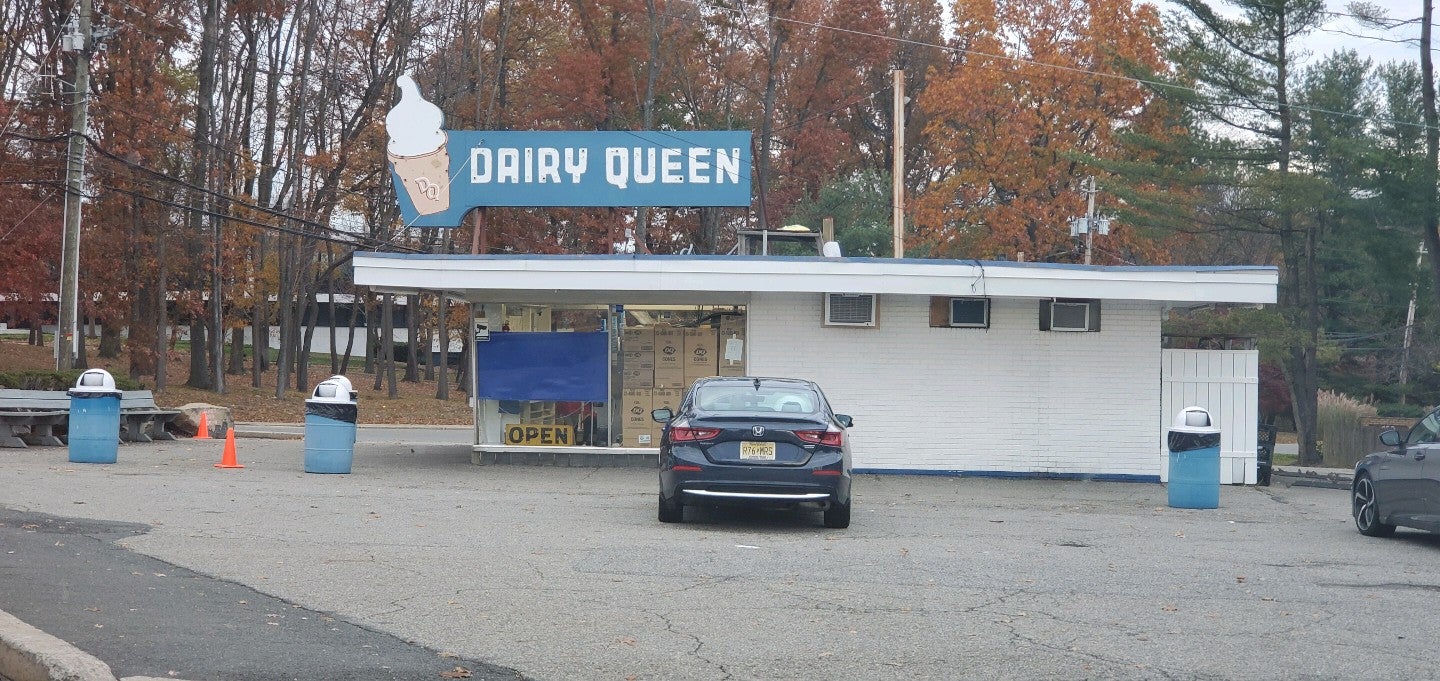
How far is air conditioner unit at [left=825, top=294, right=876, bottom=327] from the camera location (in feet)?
64.1

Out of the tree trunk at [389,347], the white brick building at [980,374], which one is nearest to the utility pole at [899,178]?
the white brick building at [980,374]

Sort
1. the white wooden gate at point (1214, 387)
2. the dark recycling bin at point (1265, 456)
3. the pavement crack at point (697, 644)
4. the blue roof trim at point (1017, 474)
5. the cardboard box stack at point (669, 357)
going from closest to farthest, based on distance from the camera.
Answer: the pavement crack at point (697, 644), the blue roof trim at point (1017, 474), the white wooden gate at point (1214, 387), the cardboard box stack at point (669, 357), the dark recycling bin at point (1265, 456)

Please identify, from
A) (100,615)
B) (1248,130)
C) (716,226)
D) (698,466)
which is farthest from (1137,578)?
(716,226)

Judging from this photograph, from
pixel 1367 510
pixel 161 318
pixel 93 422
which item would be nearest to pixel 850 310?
pixel 1367 510

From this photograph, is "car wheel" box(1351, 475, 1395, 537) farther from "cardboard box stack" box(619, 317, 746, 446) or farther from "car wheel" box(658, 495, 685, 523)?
"cardboard box stack" box(619, 317, 746, 446)

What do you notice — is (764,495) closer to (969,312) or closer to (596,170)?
(969,312)

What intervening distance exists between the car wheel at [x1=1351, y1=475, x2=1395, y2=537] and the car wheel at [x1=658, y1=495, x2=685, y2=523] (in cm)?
690

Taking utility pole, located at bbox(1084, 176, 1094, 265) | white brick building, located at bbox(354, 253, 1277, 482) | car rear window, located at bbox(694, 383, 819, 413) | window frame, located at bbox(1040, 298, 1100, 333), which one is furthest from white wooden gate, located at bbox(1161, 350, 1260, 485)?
car rear window, located at bbox(694, 383, 819, 413)

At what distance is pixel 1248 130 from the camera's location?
33469 mm

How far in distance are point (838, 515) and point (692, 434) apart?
164cm

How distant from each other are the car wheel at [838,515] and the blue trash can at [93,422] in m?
A: 10.4

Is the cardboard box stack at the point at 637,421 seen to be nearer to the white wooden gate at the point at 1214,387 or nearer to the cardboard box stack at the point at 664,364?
the cardboard box stack at the point at 664,364

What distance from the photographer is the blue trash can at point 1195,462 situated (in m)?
16.1

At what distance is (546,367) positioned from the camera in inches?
785
